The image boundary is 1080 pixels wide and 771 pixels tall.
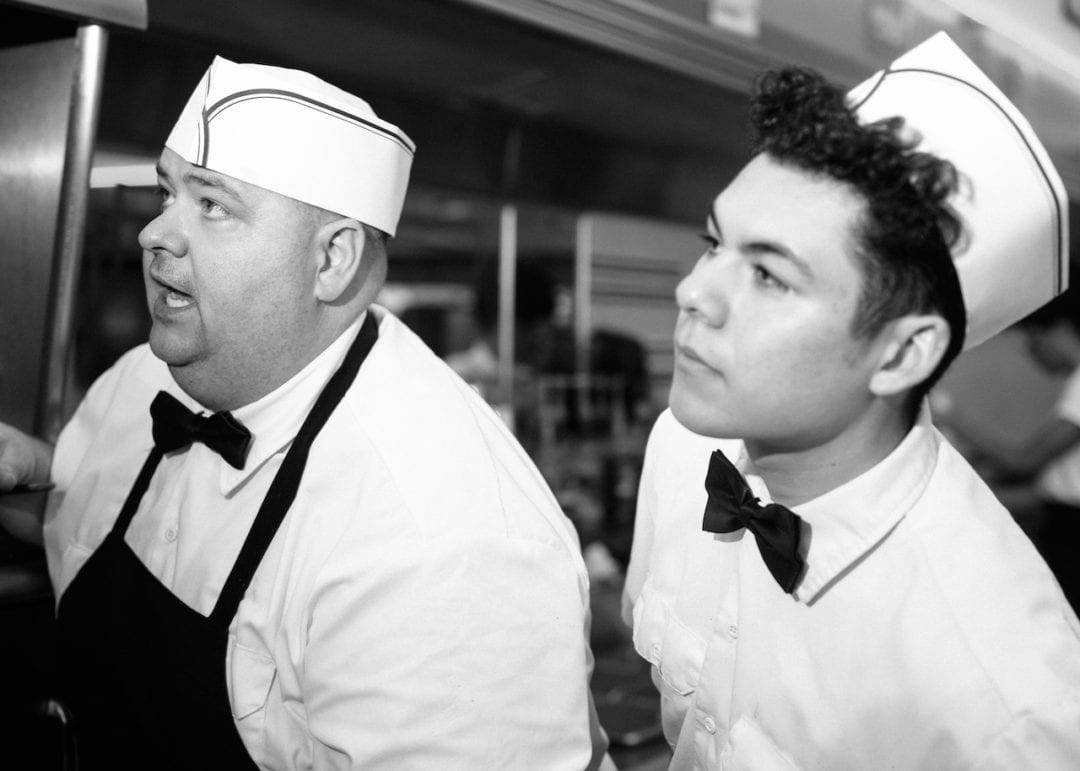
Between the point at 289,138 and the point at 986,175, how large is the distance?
838 millimetres

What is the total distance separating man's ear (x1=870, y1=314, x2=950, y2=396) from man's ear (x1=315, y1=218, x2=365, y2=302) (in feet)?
2.23

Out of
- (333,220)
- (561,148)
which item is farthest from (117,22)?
(561,148)

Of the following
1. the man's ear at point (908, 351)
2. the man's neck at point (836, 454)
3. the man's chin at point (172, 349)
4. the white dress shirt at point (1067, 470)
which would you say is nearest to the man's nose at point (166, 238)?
the man's chin at point (172, 349)

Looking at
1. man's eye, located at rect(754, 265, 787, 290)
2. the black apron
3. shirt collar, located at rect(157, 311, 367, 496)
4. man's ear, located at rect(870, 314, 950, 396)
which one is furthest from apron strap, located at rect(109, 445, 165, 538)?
man's ear, located at rect(870, 314, 950, 396)

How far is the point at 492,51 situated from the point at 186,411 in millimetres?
1300

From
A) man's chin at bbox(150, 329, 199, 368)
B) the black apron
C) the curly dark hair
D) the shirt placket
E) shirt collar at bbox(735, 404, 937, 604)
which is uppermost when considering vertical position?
the curly dark hair

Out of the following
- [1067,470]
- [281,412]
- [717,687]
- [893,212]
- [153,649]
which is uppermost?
[893,212]

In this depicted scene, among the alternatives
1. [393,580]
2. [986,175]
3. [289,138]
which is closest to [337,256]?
[289,138]

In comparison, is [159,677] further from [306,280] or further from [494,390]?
[494,390]

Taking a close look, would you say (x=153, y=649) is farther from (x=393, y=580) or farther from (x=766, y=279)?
(x=766, y=279)

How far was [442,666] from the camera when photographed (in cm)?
112

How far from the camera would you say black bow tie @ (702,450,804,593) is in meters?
1.13

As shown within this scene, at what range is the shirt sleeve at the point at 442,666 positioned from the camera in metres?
1.10

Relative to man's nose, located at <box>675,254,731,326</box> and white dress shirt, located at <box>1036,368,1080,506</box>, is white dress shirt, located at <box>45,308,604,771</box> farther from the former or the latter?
white dress shirt, located at <box>1036,368,1080,506</box>
